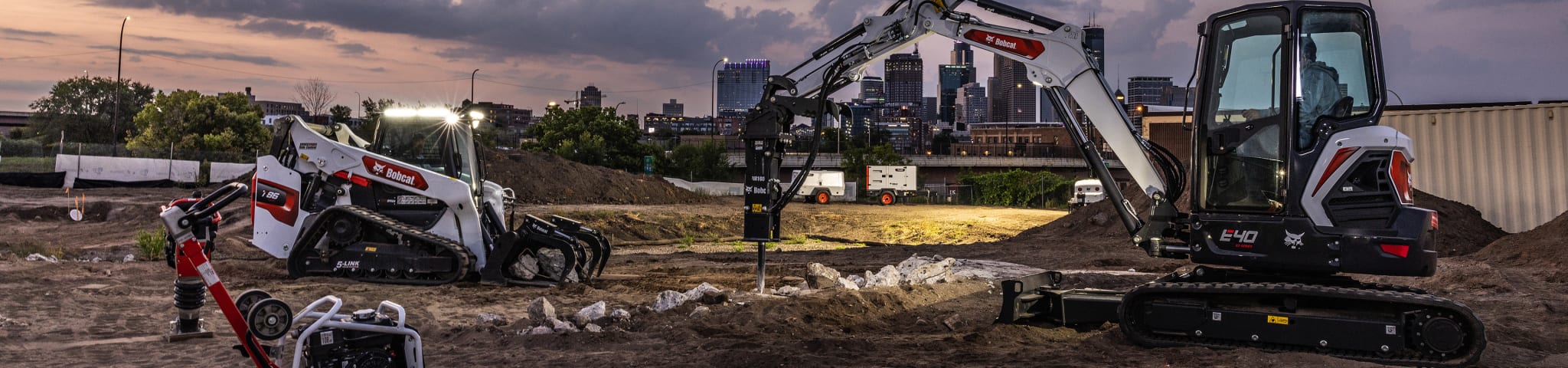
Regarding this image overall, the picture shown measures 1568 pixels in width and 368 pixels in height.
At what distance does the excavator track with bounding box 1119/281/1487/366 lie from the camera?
7363 millimetres

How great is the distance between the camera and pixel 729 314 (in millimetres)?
9883

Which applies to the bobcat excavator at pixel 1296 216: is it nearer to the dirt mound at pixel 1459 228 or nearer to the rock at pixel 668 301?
the rock at pixel 668 301

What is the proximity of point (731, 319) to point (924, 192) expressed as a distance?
51835mm

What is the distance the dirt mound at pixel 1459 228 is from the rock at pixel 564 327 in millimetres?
15289

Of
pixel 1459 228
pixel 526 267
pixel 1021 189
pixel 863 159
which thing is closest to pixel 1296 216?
pixel 526 267

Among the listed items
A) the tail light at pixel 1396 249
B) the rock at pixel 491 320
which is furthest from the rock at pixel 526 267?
the tail light at pixel 1396 249

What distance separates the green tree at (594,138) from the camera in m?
61.5

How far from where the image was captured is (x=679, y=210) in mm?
34906

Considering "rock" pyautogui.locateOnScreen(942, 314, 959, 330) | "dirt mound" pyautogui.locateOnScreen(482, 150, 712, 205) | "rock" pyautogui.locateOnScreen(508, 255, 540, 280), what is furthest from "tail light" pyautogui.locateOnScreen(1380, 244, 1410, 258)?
"dirt mound" pyautogui.locateOnScreen(482, 150, 712, 205)

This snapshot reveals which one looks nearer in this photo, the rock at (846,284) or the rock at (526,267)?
the rock at (846,284)

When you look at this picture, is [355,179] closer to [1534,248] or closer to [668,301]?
[668,301]

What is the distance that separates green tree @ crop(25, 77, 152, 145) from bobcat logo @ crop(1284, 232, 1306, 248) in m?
88.5

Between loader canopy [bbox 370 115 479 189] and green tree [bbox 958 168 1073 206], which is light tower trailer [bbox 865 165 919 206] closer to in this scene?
green tree [bbox 958 168 1073 206]

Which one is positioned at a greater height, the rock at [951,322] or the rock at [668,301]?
the rock at [668,301]
